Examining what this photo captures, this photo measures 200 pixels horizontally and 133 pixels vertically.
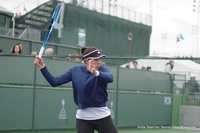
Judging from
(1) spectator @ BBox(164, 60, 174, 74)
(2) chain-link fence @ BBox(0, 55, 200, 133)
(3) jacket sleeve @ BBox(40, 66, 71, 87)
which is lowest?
(2) chain-link fence @ BBox(0, 55, 200, 133)

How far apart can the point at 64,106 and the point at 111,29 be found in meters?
24.2

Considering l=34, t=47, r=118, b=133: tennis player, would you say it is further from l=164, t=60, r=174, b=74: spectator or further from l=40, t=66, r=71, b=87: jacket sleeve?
l=164, t=60, r=174, b=74: spectator

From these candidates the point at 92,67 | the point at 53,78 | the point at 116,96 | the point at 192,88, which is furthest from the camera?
the point at 192,88

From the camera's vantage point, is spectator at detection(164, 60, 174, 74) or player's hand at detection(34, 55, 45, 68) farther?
spectator at detection(164, 60, 174, 74)

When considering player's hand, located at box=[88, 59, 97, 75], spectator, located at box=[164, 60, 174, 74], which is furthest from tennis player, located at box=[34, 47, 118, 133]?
spectator, located at box=[164, 60, 174, 74]

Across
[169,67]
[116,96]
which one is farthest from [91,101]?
[169,67]

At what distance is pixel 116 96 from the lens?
35.6 feet

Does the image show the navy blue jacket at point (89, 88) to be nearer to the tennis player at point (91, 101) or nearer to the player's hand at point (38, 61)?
the tennis player at point (91, 101)

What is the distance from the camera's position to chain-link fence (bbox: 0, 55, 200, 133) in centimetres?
1198

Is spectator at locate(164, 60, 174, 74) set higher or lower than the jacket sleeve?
higher

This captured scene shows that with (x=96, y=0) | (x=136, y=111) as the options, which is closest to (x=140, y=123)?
(x=136, y=111)

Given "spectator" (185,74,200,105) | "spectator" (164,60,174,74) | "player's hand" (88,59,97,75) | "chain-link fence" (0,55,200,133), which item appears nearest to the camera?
"player's hand" (88,59,97,75)

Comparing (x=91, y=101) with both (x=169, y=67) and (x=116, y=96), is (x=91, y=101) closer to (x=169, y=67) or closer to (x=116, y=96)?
(x=116, y=96)

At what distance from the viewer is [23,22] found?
2970 cm
